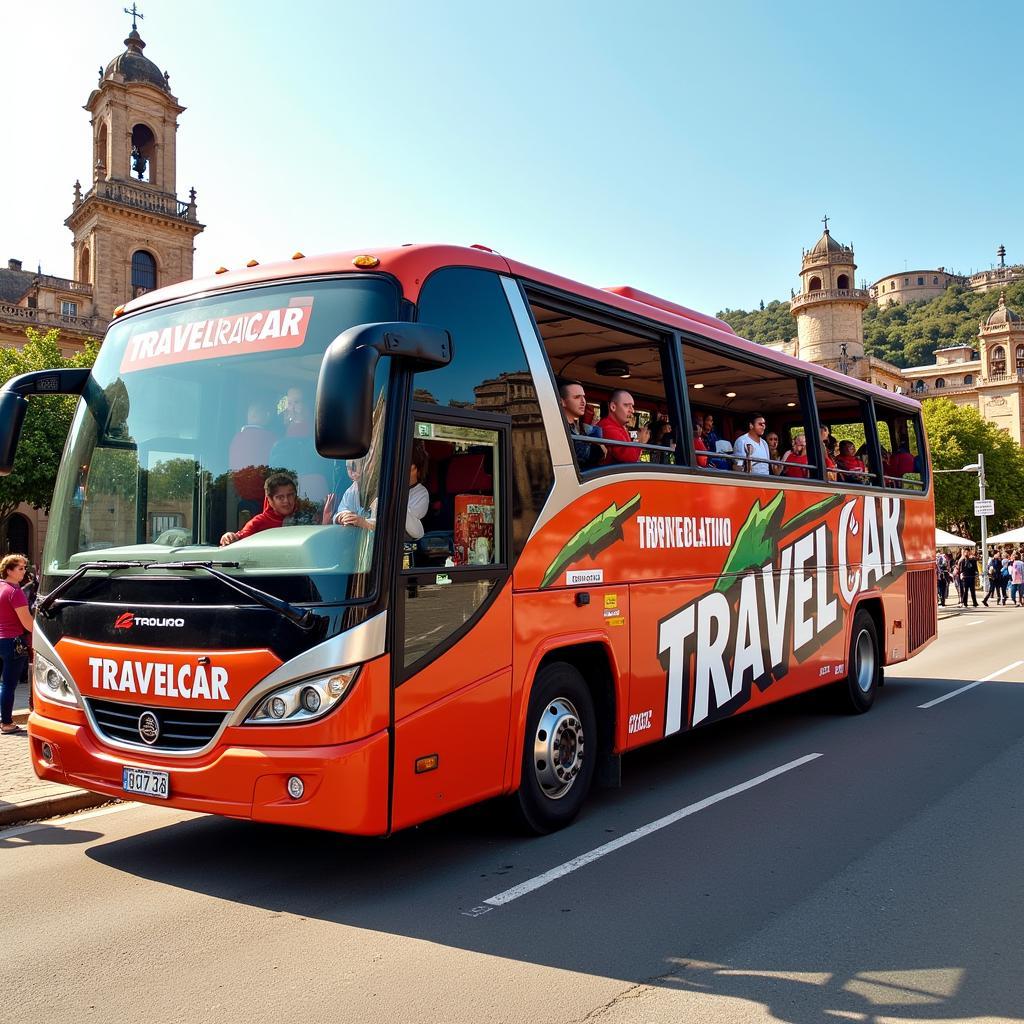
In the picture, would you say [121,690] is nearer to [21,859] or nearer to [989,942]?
[21,859]

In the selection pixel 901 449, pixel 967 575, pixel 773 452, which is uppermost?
pixel 901 449

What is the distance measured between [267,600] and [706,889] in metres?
2.71

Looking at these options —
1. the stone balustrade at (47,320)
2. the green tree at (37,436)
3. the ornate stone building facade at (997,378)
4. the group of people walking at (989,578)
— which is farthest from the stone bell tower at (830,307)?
the green tree at (37,436)

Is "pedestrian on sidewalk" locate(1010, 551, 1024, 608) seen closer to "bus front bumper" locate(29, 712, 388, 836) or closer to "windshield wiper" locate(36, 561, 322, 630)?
"bus front bumper" locate(29, 712, 388, 836)

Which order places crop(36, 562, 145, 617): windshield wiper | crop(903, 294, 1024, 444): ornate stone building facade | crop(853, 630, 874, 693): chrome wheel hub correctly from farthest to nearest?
crop(903, 294, 1024, 444): ornate stone building facade < crop(853, 630, 874, 693): chrome wheel hub < crop(36, 562, 145, 617): windshield wiper

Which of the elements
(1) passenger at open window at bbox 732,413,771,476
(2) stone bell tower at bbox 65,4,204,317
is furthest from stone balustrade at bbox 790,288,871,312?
(1) passenger at open window at bbox 732,413,771,476

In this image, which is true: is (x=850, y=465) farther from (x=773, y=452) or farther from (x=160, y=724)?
(x=160, y=724)

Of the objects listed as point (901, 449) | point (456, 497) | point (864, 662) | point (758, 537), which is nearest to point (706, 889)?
point (456, 497)

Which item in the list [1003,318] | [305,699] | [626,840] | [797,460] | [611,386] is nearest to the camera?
[305,699]

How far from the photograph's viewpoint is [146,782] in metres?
5.10

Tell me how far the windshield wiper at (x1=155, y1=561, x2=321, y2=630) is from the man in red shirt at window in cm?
267

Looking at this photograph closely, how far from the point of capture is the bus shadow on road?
163 inches

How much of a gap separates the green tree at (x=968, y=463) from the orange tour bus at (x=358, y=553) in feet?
224

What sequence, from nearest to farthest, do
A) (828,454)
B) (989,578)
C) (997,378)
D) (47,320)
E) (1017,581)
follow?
(828,454) < (1017,581) < (989,578) < (47,320) < (997,378)
